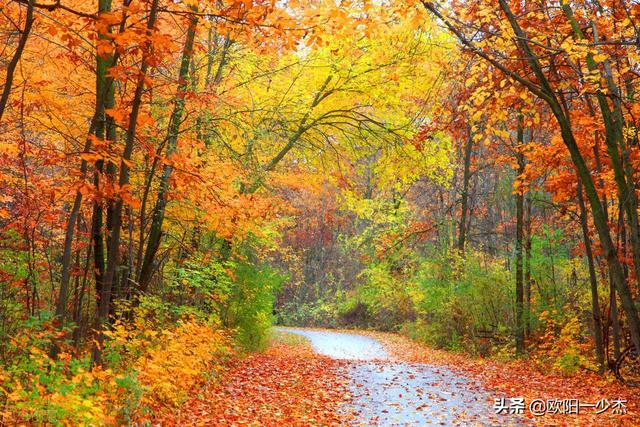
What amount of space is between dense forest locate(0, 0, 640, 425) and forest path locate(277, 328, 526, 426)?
2.15m

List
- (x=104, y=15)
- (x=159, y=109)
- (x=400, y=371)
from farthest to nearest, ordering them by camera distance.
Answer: (x=400, y=371), (x=159, y=109), (x=104, y=15)

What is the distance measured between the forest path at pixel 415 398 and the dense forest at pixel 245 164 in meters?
2.15

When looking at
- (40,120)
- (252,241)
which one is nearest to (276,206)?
(252,241)

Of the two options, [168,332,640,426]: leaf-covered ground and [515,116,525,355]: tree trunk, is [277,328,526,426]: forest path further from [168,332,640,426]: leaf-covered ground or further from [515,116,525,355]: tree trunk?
[515,116,525,355]: tree trunk

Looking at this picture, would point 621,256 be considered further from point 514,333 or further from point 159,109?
point 159,109

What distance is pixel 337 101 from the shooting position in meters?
14.3

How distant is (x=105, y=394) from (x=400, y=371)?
Result: 681 centimetres

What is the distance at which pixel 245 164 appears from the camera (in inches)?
434

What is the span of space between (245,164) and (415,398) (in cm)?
521

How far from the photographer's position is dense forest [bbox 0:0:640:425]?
6.82 metres

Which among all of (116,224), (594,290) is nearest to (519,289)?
(594,290)

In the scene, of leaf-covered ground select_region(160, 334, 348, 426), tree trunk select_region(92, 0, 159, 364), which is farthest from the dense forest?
leaf-covered ground select_region(160, 334, 348, 426)

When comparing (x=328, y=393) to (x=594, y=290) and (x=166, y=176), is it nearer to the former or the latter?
(x=166, y=176)

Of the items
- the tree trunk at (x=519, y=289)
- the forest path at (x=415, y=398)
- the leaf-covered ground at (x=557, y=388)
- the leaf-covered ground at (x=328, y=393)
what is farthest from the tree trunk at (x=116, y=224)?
the tree trunk at (x=519, y=289)
